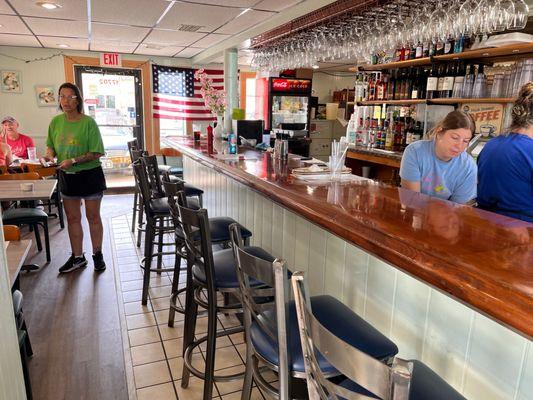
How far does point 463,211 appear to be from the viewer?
5.50ft

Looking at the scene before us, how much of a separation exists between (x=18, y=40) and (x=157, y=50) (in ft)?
6.96

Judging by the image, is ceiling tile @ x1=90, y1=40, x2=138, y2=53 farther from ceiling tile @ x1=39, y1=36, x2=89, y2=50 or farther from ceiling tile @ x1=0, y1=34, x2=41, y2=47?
ceiling tile @ x1=0, y1=34, x2=41, y2=47

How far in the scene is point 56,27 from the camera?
5262 millimetres

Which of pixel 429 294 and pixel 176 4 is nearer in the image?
pixel 429 294

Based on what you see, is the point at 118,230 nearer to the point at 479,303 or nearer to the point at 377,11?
the point at 377,11

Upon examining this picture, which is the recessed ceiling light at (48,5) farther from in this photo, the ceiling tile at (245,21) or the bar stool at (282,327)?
the bar stool at (282,327)

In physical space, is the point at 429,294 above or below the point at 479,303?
below

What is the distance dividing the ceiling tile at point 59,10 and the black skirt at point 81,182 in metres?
1.70

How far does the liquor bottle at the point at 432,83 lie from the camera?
4.62 metres

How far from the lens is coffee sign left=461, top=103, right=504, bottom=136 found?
13.5 ft

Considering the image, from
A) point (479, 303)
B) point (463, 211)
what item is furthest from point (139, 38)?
point (479, 303)

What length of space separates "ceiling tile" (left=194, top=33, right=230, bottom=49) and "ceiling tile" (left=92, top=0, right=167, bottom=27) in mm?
1003

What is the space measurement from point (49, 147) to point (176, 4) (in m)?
1.86

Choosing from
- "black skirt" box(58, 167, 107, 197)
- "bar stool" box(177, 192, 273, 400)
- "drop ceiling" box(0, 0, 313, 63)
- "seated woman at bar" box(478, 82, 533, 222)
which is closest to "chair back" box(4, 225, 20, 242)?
"bar stool" box(177, 192, 273, 400)
